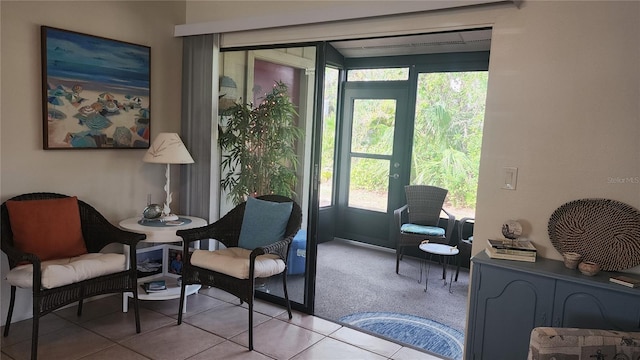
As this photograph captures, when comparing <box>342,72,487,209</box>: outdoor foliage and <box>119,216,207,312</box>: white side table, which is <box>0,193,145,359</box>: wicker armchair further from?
<box>342,72,487,209</box>: outdoor foliage

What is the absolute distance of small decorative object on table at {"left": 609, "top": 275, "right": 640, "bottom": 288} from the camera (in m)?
2.15

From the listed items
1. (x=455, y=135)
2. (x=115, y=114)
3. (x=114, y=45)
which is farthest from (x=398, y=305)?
(x=114, y=45)

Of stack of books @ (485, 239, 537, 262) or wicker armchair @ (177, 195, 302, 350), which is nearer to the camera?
stack of books @ (485, 239, 537, 262)

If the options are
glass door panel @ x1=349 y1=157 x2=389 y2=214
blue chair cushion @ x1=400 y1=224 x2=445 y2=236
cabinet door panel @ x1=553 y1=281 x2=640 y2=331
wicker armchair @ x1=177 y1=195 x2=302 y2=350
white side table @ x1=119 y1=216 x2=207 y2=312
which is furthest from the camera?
glass door panel @ x1=349 y1=157 x2=389 y2=214

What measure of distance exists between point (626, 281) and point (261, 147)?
2641 mm

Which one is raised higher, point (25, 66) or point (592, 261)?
point (25, 66)

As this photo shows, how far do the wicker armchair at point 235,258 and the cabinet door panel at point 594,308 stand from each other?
1732 mm

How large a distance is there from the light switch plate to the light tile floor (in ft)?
3.93

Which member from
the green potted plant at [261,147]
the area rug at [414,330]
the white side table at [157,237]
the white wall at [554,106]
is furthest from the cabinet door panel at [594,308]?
the white side table at [157,237]

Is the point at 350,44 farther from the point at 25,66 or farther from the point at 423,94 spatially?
the point at 25,66

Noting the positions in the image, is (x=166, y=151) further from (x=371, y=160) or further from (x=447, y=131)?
(x=447, y=131)

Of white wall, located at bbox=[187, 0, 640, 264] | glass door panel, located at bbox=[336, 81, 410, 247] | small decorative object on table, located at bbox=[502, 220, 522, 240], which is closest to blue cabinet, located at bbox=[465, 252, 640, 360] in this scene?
small decorative object on table, located at bbox=[502, 220, 522, 240]

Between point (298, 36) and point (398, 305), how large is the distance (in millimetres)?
2375

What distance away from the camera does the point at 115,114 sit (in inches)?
141
